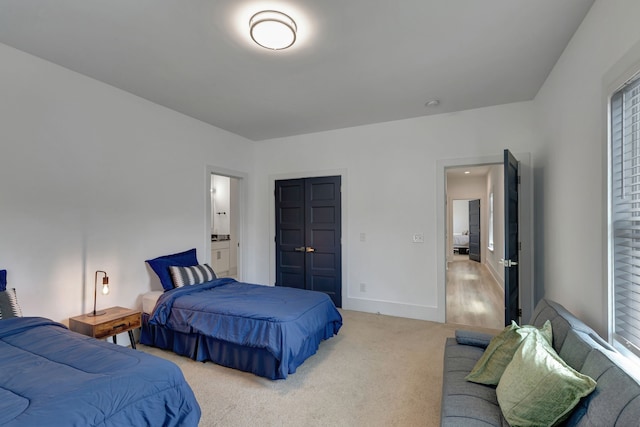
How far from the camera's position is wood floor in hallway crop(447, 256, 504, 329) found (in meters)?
4.12

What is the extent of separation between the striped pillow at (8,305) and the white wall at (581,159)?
151 inches

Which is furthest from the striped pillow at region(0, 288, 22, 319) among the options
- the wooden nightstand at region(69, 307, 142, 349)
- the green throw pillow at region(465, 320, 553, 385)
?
the green throw pillow at region(465, 320, 553, 385)

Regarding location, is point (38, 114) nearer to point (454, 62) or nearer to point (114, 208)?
point (114, 208)

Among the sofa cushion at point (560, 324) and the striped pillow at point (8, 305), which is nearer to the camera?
the sofa cushion at point (560, 324)

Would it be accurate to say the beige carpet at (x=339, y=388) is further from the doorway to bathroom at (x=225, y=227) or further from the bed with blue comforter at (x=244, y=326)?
the doorway to bathroom at (x=225, y=227)

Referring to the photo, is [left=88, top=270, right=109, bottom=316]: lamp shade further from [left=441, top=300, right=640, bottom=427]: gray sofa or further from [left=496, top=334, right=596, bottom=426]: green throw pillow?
[left=496, top=334, right=596, bottom=426]: green throw pillow

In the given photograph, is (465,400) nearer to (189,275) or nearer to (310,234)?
(189,275)

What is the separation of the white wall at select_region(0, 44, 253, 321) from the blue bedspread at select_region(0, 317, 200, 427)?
2.76ft

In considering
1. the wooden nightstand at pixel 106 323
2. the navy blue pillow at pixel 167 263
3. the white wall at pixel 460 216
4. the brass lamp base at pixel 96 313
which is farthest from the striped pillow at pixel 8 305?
the white wall at pixel 460 216

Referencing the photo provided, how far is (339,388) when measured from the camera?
2445 millimetres

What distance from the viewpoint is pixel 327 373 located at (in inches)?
105

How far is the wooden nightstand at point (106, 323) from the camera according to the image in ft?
8.27

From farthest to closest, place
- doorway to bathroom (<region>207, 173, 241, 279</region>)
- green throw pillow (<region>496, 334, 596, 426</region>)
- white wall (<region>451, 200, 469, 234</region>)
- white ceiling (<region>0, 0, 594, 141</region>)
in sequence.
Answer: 1. white wall (<region>451, 200, 469, 234</region>)
2. doorway to bathroom (<region>207, 173, 241, 279</region>)
3. white ceiling (<region>0, 0, 594, 141</region>)
4. green throw pillow (<region>496, 334, 596, 426</region>)

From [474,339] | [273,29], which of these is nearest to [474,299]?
[474,339]
